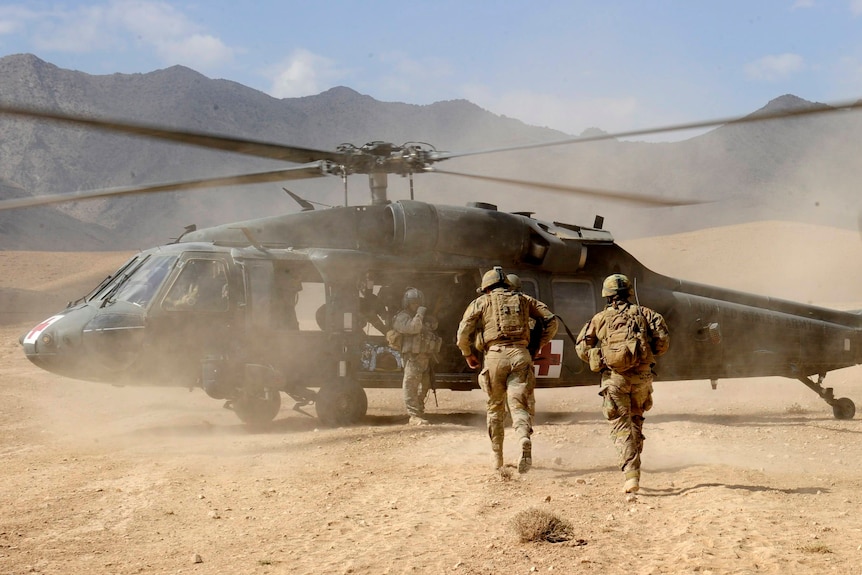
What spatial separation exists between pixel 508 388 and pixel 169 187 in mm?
3891

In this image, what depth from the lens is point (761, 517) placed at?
5039mm

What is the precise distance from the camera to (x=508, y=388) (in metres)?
6.68

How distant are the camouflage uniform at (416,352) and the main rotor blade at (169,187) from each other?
185 cm

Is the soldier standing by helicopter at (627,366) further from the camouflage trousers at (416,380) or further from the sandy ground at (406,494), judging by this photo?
the camouflage trousers at (416,380)

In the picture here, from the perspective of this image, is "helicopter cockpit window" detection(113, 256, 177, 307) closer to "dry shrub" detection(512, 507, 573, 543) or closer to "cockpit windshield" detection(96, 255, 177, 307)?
"cockpit windshield" detection(96, 255, 177, 307)

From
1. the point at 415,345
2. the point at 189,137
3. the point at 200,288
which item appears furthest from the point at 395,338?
the point at 189,137

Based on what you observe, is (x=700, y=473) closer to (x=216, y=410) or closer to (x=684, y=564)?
(x=684, y=564)

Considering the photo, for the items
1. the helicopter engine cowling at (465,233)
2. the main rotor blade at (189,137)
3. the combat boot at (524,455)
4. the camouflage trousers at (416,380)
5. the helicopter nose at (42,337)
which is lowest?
the combat boot at (524,455)

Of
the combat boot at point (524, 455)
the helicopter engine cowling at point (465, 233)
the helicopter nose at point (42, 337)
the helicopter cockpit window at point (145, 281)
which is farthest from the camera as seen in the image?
the helicopter engine cowling at point (465, 233)

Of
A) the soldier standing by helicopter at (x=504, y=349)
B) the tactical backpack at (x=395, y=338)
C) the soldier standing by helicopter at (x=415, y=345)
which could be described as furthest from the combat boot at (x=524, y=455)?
the tactical backpack at (x=395, y=338)

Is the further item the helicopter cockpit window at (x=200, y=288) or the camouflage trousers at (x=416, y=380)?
the camouflage trousers at (x=416, y=380)

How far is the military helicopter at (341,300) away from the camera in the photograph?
28.7ft

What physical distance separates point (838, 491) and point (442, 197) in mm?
63432

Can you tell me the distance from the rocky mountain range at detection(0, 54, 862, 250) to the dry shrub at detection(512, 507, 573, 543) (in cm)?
5001
